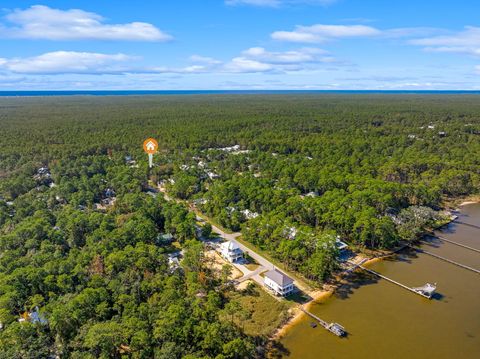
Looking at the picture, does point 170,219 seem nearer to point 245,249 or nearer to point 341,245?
point 245,249

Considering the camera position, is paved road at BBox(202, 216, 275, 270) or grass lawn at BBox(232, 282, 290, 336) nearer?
grass lawn at BBox(232, 282, 290, 336)

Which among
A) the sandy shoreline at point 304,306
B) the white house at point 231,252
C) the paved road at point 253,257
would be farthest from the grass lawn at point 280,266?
the white house at point 231,252

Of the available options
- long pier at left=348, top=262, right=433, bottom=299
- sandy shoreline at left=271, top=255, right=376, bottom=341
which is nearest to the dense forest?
sandy shoreline at left=271, top=255, right=376, bottom=341

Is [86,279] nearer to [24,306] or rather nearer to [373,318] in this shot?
[24,306]

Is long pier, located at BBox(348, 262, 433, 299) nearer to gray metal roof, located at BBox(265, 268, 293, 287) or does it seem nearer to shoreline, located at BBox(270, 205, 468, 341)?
shoreline, located at BBox(270, 205, 468, 341)

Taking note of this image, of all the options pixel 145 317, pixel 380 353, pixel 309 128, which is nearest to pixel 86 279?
pixel 145 317

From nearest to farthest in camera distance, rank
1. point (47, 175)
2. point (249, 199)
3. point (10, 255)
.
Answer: point (10, 255)
point (249, 199)
point (47, 175)

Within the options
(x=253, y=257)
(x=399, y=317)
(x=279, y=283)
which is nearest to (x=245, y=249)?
(x=253, y=257)
